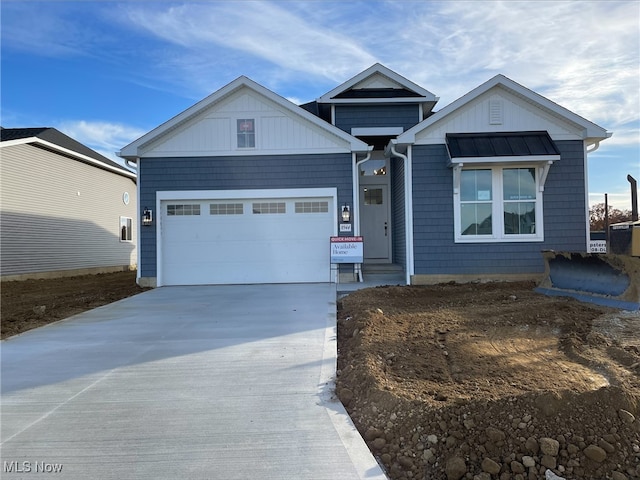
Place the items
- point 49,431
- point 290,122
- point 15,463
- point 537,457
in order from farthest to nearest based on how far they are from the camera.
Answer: point 290,122
point 49,431
point 15,463
point 537,457

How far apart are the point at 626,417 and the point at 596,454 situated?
1.42ft

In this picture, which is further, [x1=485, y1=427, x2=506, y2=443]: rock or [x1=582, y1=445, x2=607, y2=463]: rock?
[x1=485, y1=427, x2=506, y2=443]: rock

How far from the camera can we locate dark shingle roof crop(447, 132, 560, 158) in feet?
31.1

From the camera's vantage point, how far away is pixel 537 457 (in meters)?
2.54

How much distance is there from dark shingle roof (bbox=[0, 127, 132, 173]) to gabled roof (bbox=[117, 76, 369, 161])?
578 cm

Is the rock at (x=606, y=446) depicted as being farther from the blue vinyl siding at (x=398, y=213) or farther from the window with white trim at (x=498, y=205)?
the blue vinyl siding at (x=398, y=213)

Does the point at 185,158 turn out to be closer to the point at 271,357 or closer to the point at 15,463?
the point at 271,357

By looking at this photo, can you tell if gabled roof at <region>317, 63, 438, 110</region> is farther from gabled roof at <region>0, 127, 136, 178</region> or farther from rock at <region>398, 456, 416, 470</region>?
rock at <region>398, 456, 416, 470</region>

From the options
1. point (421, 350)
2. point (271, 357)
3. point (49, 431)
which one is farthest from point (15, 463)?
point (421, 350)

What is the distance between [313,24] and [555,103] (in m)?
5.73

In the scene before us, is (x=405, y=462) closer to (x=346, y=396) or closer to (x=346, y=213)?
(x=346, y=396)

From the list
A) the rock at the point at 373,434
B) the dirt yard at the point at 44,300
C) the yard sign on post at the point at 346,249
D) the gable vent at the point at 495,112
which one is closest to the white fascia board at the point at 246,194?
the yard sign on post at the point at 346,249

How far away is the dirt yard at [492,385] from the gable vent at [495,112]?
4.49 meters

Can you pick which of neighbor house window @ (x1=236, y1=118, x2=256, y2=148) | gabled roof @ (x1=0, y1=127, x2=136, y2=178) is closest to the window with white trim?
neighbor house window @ (x1=236, y1=118, x2=256, y2=148)
